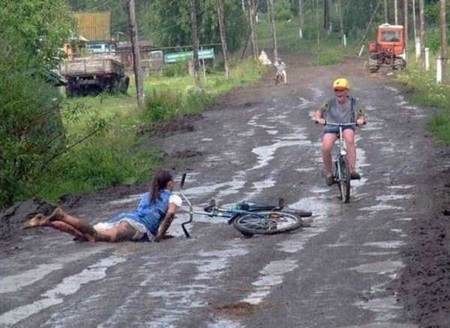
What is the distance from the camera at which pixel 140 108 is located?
39031 millimetres

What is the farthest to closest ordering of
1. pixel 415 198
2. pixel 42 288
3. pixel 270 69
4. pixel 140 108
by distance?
1. pixel 270 69
2. pixel 140 108
3. pixel 415 198
4. pixel 42 288

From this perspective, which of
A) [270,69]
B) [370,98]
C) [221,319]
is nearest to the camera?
[221,319]

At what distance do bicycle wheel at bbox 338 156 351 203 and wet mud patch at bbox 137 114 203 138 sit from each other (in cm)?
1427

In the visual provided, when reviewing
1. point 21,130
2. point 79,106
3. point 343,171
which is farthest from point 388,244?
point 79,106

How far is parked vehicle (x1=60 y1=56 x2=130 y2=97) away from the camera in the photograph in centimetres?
5900

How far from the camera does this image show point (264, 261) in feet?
39.9

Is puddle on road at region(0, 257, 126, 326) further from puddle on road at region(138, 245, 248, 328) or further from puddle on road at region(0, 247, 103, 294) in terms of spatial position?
puddle on road at region(138, 245, 248, 328)

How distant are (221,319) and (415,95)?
32365 mm

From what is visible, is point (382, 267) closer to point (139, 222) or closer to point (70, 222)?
point (139, 222)

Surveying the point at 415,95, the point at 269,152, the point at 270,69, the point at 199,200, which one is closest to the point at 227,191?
the point at 199,200

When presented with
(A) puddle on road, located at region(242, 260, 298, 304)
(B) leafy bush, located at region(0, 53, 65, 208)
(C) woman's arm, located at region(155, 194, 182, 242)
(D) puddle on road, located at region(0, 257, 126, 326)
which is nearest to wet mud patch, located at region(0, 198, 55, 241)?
(C) woman's arm, located at region(155, 194, 182, 242)

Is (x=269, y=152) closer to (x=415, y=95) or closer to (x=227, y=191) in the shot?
(x=227, y=191)

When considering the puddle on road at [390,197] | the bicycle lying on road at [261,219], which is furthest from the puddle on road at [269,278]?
the puddle on road at [390,197]

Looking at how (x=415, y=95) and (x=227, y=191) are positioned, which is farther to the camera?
(x=415, y=95)
